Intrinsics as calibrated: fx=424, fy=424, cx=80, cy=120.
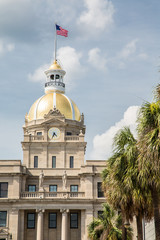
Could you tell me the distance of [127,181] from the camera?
2614 cm

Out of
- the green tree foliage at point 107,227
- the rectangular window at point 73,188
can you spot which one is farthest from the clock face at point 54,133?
the green tree foliage at point 107,227

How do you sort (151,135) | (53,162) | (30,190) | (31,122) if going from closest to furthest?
(151,135)
(30,190)
(53,162)
(31,122)

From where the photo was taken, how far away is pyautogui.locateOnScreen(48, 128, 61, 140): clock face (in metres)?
71.8

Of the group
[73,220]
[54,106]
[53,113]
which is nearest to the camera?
[73,220]

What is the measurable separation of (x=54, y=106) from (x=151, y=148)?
53.5 m

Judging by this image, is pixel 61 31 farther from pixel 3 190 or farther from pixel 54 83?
pixel 3 190

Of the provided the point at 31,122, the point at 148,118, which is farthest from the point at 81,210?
the point at 148,118

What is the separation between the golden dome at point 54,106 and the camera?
249 ft

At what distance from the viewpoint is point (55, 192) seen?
2297 inches

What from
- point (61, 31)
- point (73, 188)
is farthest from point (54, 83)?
point (73, 188)

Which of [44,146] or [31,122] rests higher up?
[31,122]

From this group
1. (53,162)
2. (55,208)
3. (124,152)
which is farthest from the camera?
(53,162)

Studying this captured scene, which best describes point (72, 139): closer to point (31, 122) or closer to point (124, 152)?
point (31, 122)

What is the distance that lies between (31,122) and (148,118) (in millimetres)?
53723
